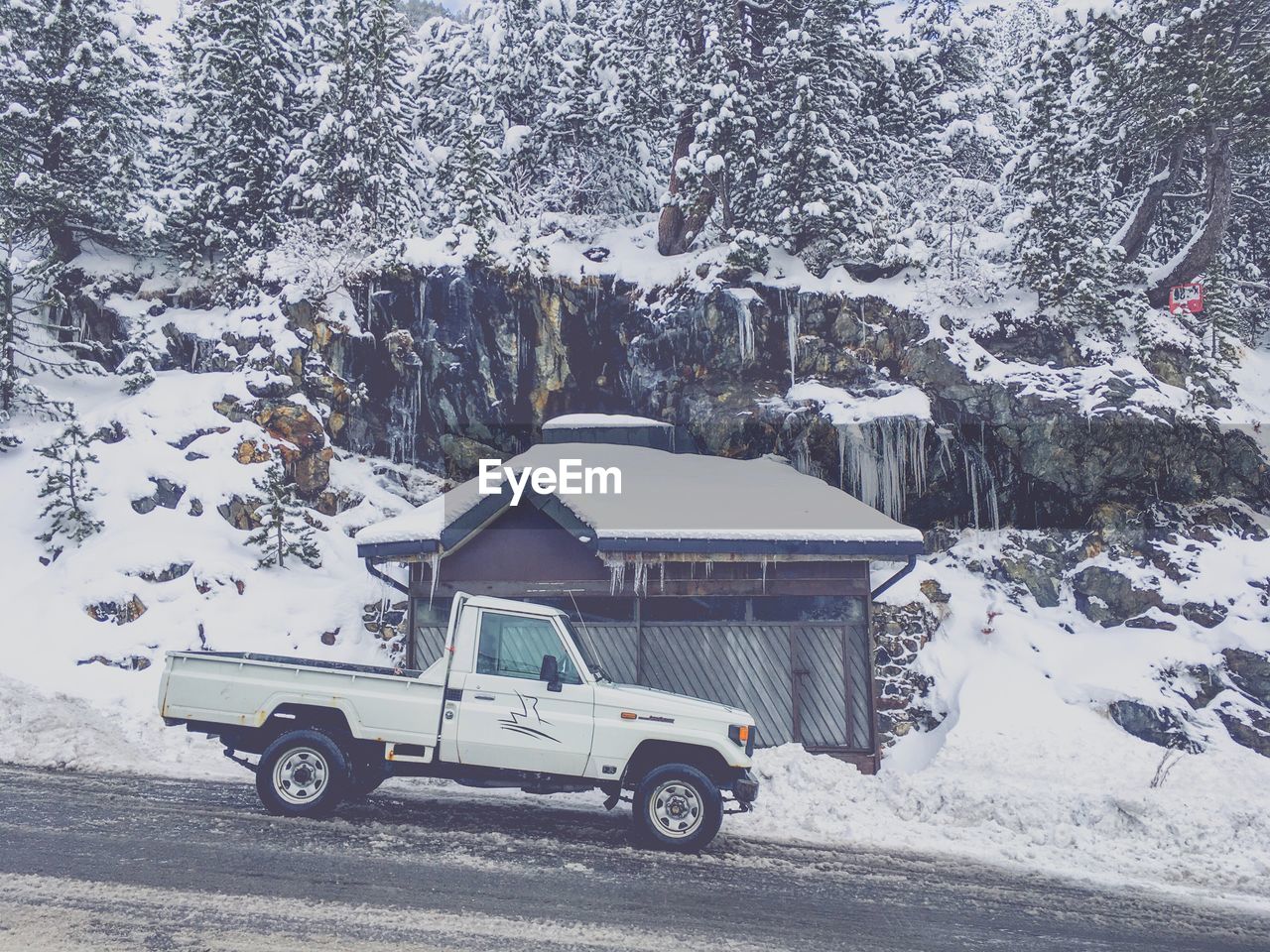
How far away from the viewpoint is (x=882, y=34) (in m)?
23.5

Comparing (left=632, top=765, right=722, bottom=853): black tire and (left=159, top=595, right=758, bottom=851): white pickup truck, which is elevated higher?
(left=159, top=595, right=758, bottom=851): white pickup truck

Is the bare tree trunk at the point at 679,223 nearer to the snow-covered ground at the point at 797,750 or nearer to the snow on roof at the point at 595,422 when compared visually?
the snow on roof at the point at 595,422

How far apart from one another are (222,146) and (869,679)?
22.7 metres

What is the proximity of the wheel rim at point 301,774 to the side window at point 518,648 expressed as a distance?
184 cm

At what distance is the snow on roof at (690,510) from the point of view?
1176 centimetres

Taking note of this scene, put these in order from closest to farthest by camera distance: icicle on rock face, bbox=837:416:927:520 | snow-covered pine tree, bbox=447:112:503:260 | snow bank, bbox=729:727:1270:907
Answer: snow bank, bbox=729:727:1270:907 → icicle on rock face, bbox=837:416:927:520 → snow-covered pine tree, bbox=447:112:503:260

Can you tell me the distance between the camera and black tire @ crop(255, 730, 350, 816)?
297 inches

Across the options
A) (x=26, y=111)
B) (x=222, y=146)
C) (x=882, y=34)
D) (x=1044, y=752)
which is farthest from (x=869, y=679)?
(x=26, y=111)

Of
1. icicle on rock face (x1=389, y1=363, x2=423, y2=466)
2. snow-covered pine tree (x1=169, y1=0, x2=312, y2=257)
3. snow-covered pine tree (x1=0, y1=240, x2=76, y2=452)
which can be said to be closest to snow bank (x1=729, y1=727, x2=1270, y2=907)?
icicle on rock face (x1=389, y1=363, x2=423, y2=466)

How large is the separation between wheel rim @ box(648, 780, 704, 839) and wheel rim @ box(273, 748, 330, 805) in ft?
10.9

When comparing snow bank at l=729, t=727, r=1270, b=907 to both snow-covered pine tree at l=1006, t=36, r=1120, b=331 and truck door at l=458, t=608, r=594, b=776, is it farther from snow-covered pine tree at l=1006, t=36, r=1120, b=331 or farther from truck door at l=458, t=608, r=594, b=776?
snow-covered pine tree at l=1006, t=36, r=1120, b=331

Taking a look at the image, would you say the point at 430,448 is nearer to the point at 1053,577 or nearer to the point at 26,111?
the point at 26,111

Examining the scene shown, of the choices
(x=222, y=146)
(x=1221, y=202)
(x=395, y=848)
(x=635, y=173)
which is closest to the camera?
(x=395, y=848)

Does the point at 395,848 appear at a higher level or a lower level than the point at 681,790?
lower
